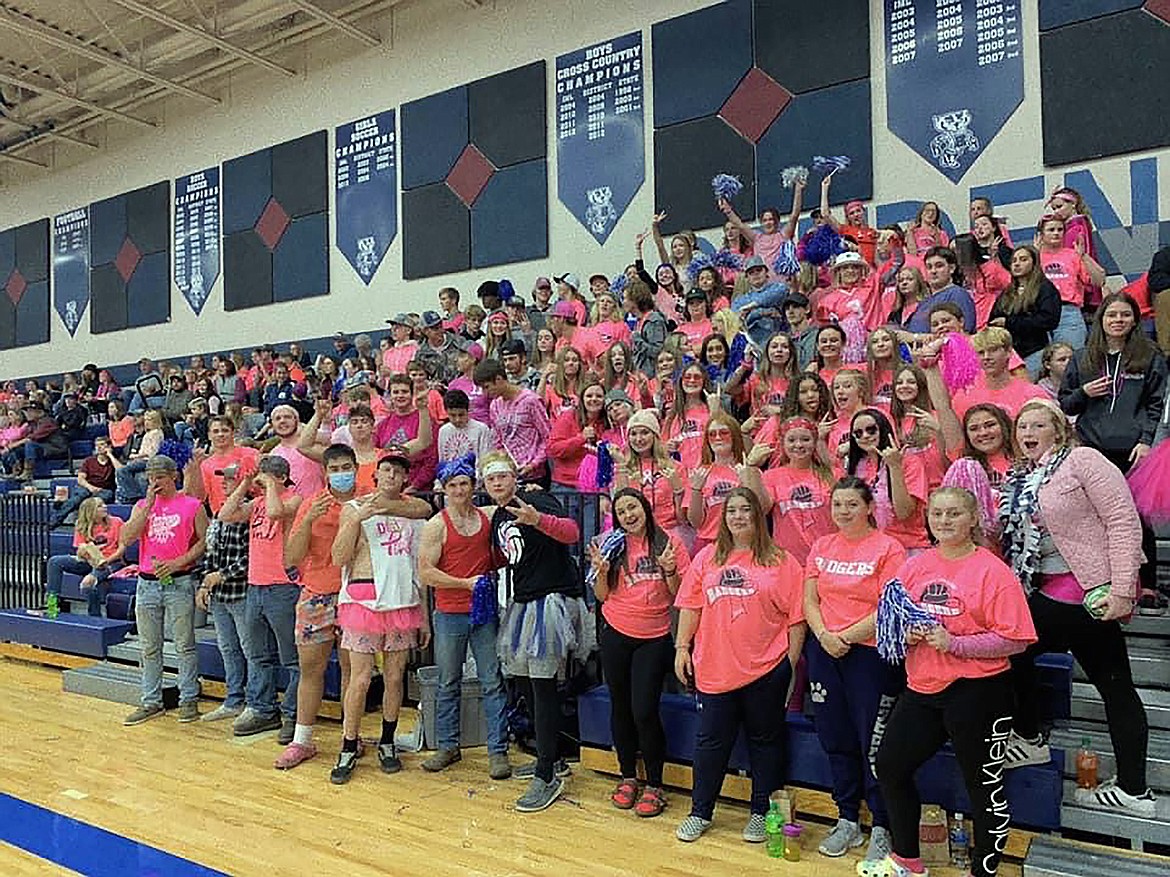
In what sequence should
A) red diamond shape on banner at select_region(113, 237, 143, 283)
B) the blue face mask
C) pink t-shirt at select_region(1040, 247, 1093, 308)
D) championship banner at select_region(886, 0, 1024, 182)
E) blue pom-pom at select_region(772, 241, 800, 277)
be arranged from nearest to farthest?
the blue face mask < pink t-shirt at select_region(1040, 247, 1093, 308) < blue pom-pom at select_region(772, 241, 800, 277) < championship banner at select_region(886, 0, 1024, 182) < red diamond shape on banner at select_region(113, 237, 143, 283)

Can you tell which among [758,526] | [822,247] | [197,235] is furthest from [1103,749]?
[197,235]

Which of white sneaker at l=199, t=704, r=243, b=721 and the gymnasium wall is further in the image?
the gymnasium wall

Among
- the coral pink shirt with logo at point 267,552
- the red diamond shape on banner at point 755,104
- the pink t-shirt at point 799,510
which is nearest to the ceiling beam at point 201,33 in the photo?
the red diamond shape on banner at point 755,104

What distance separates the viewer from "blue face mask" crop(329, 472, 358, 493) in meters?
5.10

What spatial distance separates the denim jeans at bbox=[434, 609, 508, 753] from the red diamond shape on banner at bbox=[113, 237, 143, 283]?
1330 cm

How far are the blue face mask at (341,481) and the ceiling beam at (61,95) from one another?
11.8 m

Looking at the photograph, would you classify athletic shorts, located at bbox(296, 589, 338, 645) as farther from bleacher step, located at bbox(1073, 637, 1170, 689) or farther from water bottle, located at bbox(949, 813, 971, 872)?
bleacher step, located at bbox(1073, 637, 1170, 689)

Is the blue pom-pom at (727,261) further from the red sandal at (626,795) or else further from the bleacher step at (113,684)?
the bleacher step at (113,684)

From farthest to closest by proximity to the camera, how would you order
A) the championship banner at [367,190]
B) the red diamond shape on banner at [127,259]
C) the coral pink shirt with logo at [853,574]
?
1. the red diamond shape on banner at [127,259]
2. the championship banner at [367,190]
3. the coral pink shirt with logo at [853,574]

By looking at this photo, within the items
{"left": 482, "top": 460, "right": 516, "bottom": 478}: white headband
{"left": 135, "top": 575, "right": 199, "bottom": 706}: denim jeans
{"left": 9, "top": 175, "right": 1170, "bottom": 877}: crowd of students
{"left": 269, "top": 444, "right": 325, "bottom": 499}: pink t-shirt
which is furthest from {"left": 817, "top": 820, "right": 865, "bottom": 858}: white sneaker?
{"left": 135, "top": 575, "right": 199, "bottom": 706}: denim jeans

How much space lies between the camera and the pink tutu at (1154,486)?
3.65 meters

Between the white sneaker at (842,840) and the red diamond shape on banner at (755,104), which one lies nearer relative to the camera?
the white sneaker at (842,840)

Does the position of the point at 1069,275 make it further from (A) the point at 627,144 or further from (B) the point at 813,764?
(A) the point at 627,144

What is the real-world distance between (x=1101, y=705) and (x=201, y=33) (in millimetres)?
12090
